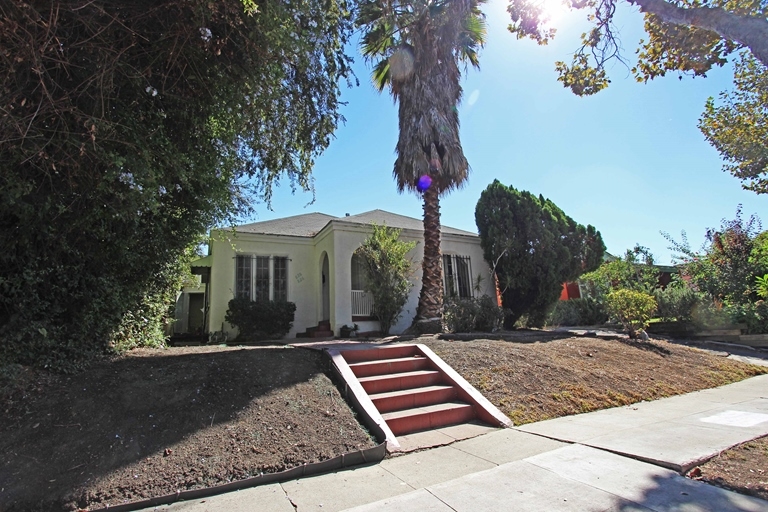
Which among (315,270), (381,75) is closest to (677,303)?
(315,270)

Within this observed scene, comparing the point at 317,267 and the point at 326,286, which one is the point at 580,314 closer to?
the point at 326,286

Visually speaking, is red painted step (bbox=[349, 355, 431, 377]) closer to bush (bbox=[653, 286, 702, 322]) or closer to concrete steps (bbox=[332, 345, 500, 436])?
concrete steps (bbox=[332, 345, 500, 436])

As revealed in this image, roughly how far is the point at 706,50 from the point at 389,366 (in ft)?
21.2

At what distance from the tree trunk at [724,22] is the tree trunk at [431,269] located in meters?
7.31

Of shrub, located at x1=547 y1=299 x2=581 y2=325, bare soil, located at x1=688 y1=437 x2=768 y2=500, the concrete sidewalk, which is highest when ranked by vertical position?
shrub, located at x1=547 y1=299 x2=581 y2=325

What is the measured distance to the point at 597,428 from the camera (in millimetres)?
4367

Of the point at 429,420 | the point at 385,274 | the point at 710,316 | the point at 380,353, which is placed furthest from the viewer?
Answer: the point at 710,316

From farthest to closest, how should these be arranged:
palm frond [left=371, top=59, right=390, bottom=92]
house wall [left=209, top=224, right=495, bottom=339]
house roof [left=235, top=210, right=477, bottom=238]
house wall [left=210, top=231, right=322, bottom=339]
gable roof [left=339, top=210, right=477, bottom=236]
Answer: gable roof [left=339, top=210, right=477, bottom=236] → house roof [left=235, top=210, right=477, bottom=238] → palm frond [left=371, top=59, right=390, bottom=92] → house wall [left=210, top=231, right=322, bottom=339] → house wall [left=209, top=224, right=495, bottom=339]

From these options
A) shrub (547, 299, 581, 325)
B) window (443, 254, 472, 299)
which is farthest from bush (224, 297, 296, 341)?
shrub (547, 299, 581, 325)

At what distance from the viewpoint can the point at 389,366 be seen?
19.2 feet

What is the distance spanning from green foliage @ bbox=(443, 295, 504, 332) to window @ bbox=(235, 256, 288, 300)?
18.8 feet

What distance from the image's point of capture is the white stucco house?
12.2m

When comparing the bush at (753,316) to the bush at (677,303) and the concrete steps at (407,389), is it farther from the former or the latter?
the concrete steps at (407,389)

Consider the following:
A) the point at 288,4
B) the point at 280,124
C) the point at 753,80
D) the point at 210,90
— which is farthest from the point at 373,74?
the point at 753,80
